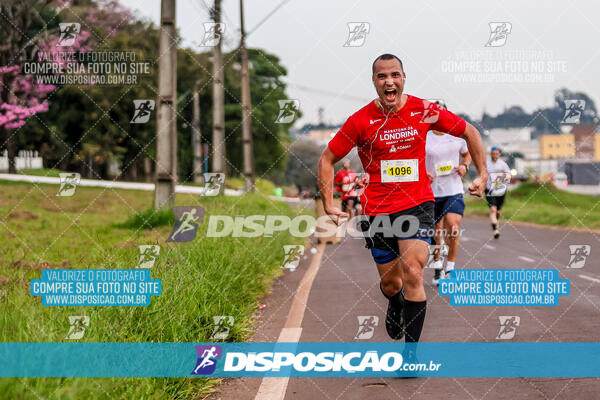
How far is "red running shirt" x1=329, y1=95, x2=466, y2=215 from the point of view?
5.62 meters

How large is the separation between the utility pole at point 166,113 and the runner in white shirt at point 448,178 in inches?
232

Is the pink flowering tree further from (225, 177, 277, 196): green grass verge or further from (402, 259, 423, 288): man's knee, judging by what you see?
(402, 259, 423, 288): man's knee

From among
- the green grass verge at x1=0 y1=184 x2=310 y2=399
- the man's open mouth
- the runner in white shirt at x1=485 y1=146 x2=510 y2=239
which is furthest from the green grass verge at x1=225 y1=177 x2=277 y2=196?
the man's open mouth

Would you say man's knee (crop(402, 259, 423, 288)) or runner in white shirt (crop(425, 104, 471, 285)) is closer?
man's knee (crop(402, 259, 423, 288))

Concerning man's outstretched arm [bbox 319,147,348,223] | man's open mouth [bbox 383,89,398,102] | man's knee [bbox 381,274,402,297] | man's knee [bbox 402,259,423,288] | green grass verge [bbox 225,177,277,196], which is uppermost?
man's open mouth [bbox 383,89,398,102]

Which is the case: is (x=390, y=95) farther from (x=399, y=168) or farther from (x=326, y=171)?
(x=326, y=171)

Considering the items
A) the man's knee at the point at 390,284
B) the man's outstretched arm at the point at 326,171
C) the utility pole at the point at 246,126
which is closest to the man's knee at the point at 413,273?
the man's knee at the point at 390,284

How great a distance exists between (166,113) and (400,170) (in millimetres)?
9101

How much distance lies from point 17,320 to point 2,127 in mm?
28854

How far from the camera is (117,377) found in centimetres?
429

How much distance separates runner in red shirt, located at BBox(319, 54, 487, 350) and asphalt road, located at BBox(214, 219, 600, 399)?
67 cm

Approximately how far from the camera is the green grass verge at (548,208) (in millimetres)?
26130

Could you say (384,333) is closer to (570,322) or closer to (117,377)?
(570,322)

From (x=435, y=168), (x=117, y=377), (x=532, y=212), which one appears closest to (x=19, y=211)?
(x=435, y=168)
